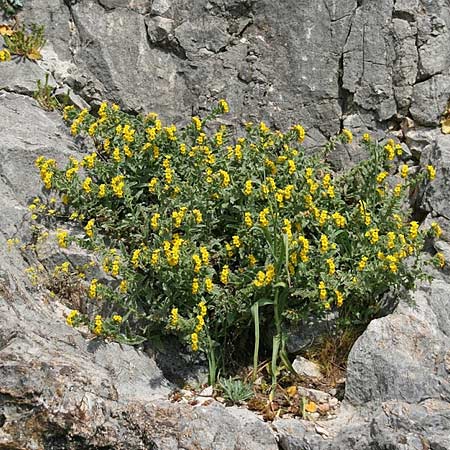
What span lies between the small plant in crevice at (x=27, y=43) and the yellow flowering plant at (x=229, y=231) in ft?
3.20

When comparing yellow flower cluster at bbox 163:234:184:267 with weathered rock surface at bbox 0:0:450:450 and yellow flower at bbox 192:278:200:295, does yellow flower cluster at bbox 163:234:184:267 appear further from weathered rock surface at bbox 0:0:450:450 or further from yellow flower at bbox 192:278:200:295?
weathered rock surface at bbox 0:0:450:450

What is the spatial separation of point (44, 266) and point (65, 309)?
377 millimetres

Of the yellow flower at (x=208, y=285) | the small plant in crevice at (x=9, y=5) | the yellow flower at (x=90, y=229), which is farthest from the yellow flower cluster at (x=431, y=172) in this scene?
the small plant in crevice at (x=9, y=5)

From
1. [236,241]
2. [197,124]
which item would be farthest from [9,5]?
[236,241]

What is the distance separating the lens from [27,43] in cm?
616

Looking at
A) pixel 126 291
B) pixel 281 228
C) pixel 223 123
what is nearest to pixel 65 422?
pixel 126 291

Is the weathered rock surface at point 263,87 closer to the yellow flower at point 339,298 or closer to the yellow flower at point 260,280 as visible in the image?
the yellow flower at point 339,298

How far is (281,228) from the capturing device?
474 cm

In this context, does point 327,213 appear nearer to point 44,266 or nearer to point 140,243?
point 140,243

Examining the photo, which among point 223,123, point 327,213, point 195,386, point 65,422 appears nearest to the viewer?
point 65,422

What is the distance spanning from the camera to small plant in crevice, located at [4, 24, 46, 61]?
612cm

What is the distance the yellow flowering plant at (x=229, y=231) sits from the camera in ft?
15.1

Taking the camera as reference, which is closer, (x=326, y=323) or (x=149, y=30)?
(x=326, y=323)

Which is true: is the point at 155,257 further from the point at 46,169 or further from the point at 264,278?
the point at 46,169
